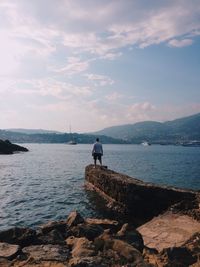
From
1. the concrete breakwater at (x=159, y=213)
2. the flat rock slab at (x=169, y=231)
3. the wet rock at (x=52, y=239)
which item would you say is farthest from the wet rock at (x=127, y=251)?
the wet rock at (x=52, y=239)

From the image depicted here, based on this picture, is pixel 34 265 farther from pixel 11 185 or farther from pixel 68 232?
pixel 11 185

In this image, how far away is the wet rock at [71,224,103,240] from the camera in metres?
12.7

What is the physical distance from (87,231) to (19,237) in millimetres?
2636

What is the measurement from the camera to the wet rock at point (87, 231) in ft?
41.8

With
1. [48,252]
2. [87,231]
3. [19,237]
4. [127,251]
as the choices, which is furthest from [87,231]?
[127,251]

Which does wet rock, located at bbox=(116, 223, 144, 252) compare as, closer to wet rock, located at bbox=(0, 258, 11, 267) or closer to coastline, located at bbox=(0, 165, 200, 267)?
coastline, located at bbox=(0, 165, 200, 267)

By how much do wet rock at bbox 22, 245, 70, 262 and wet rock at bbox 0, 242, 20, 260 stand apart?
32cm

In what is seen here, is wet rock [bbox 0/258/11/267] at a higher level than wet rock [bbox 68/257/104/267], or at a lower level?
lower

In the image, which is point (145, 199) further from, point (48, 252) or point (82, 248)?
point (48, 252)

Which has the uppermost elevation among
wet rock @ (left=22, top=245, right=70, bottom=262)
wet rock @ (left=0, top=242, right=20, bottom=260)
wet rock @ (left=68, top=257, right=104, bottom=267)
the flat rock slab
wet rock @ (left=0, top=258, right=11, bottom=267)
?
wet rock @ (left=68, top=257, right=104, bottom=267)

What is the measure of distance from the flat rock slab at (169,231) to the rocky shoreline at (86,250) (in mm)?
529

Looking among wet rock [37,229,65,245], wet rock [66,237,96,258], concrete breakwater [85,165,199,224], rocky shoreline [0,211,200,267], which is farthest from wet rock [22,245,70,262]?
concrete breakwater [85,165,199,224]

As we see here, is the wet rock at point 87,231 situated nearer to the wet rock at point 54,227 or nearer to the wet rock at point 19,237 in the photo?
the wet rock at point 54,227

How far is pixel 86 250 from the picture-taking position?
10406 millimetres
